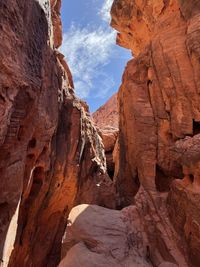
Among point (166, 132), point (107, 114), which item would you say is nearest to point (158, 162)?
point (166, 132)

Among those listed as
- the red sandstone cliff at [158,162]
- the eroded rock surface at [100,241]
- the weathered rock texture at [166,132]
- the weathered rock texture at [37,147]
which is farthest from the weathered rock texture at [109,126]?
the eroded rock surface at [100,241]

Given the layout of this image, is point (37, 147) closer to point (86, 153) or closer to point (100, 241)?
point (100, 241)

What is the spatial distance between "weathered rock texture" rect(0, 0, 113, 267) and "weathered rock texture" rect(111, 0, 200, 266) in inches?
131

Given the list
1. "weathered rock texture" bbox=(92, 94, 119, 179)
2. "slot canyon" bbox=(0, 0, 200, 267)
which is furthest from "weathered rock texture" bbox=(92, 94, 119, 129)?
"slot canyon" bbox=(0, 0, 200, 267)

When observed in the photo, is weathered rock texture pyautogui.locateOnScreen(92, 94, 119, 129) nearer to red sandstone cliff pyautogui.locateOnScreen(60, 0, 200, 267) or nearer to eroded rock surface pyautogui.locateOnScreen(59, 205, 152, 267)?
red sandstone cliff pyautogui.locateOnScreen(60, 0, 200, 267)

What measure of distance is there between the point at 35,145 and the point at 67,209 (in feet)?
22.5

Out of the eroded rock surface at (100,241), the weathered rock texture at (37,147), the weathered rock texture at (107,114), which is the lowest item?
the eroded rock surface at (100,241)

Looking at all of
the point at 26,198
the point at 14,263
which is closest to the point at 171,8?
→ the point at 26,198

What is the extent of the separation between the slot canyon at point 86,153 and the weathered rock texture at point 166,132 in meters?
0.04

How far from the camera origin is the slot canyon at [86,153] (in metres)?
7.13

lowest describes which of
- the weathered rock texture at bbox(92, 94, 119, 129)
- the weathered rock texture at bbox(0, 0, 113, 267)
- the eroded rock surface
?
the eroded rock surface

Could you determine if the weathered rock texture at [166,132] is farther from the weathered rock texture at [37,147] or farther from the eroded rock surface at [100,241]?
the weathered rock texture at [37,147]

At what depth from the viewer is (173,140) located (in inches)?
378

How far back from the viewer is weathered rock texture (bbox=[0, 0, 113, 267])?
6.95 meters
